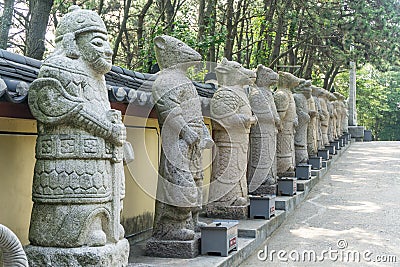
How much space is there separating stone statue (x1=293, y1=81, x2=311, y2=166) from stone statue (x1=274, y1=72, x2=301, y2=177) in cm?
147

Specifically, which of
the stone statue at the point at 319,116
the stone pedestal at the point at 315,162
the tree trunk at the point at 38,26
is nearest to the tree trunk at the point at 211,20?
the stone statue at the point at 319,116

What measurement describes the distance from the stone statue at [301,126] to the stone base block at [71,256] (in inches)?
371

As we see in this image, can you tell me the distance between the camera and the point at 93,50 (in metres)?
5.06

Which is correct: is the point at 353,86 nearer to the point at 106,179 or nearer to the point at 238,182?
the point at 238,182

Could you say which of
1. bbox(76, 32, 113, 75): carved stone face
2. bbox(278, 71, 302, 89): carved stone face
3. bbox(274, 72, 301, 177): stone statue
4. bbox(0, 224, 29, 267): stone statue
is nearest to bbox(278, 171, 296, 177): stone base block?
bbox(274, 72, 301, 177): stone statue

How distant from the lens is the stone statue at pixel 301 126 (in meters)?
13.7

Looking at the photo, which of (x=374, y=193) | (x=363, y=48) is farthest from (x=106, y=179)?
(x=363, y=48)

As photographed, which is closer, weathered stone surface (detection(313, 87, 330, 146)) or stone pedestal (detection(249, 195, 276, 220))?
stone pedestal (detection(249, 195, 276, 220))

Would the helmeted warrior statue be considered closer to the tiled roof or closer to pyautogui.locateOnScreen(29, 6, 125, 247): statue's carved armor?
the tiled roof

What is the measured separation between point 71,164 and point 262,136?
615 cm

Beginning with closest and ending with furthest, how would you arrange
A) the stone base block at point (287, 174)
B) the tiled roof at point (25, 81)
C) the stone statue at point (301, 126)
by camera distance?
the tiled roof at point (25, 81) → the stone base block at point (287, 174) → the stone statue at point (301, 126)

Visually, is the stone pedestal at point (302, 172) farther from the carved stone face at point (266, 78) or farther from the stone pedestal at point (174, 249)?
the stone pedestal at point (174, 249)

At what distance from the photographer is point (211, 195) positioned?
368 inches

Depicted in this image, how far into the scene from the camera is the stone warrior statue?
479 centimetres
